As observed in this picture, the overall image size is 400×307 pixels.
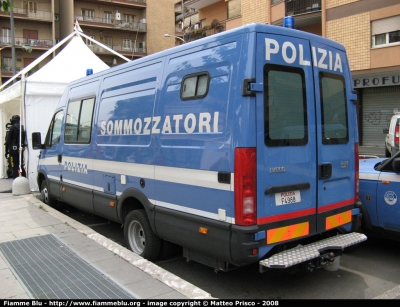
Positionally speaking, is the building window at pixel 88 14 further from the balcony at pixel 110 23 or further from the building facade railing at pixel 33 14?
the building facade railing at pixel 33 14

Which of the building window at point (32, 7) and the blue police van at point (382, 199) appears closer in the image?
the blue police van at point (382, 199)

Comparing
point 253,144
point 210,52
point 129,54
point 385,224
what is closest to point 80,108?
point 210,52

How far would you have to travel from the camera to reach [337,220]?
425 cm

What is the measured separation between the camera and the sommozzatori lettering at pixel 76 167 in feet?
20.8

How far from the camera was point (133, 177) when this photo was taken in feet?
16.3

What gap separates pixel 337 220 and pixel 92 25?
49342 millimetres

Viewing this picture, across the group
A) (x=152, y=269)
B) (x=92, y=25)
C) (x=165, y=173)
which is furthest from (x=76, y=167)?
(x=92, y=25)

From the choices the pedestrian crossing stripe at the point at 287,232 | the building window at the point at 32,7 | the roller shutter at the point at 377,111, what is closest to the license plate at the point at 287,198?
the pedestrian crossing stripe at the point at 287,232

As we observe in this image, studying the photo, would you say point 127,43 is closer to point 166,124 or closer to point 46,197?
point 46,197

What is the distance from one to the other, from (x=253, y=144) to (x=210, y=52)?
1113mm

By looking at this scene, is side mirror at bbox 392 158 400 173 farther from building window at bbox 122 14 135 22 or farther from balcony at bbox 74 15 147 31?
building window at bbox 122 14 135 22

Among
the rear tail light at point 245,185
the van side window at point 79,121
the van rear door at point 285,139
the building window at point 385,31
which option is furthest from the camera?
the building window at point 385,31

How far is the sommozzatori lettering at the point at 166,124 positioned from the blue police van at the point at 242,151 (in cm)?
2

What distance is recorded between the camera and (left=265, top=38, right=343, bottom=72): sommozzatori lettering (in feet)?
11.9
